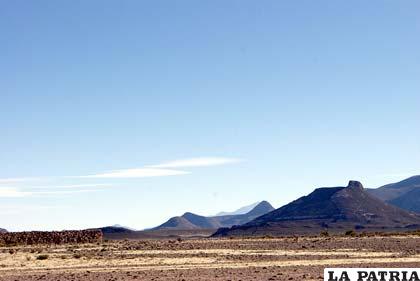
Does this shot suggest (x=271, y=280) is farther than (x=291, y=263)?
No

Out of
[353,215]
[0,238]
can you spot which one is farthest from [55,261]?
[353,215]

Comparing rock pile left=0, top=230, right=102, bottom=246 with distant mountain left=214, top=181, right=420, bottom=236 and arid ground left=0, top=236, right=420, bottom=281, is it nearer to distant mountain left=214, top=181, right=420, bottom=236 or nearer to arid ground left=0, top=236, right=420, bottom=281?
arid ground left=0, top=236, right=420, bottom=281

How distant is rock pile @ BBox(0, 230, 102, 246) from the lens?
7438 centimetres

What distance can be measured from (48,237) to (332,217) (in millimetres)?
114905

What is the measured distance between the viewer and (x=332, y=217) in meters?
178

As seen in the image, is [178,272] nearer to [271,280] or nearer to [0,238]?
[271,280]

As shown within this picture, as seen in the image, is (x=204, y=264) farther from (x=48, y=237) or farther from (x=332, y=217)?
(x=332, y=217)

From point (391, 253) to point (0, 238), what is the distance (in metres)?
47.5

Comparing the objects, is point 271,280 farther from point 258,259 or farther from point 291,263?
point 258,259

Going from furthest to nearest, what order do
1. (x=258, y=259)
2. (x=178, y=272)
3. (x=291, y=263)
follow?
(x=258, y=259) < (x=291, y=263) < (x=178, y=272)

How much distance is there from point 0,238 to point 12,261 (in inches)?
1195

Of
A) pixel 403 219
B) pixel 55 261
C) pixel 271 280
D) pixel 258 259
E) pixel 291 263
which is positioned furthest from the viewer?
pixel 403 219

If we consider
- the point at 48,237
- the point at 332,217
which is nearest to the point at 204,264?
the point at 48,237

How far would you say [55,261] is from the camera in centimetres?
4416
